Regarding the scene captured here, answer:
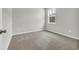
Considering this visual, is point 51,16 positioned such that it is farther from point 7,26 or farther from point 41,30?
point 7,26

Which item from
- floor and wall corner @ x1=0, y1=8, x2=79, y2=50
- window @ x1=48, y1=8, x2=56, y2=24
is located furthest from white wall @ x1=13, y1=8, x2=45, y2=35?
window @ x1=48, y1=8, x2=56, y2=24

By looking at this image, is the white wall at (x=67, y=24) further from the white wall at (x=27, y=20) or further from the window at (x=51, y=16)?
the white wall at (x=27, y=20)

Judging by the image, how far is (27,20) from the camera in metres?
1.38

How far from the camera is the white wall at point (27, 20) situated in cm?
132

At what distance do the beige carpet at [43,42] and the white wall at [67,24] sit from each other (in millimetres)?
81

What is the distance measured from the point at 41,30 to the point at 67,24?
0.41 meters

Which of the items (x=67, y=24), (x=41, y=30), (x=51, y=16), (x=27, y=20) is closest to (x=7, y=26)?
(x=27, y=20)

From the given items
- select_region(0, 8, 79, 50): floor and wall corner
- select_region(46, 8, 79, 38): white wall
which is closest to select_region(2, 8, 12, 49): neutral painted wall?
select_region(0, 8, 79, 50): floor and wall corner

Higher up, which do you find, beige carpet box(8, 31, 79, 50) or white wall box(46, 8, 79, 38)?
white wall box(46, 8, 79, 38)

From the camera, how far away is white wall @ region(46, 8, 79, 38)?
1382mm

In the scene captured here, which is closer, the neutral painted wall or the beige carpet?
the neutral painted wall

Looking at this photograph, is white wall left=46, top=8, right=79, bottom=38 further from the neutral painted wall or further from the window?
the neutral painted wall

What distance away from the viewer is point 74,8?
1.31 m
